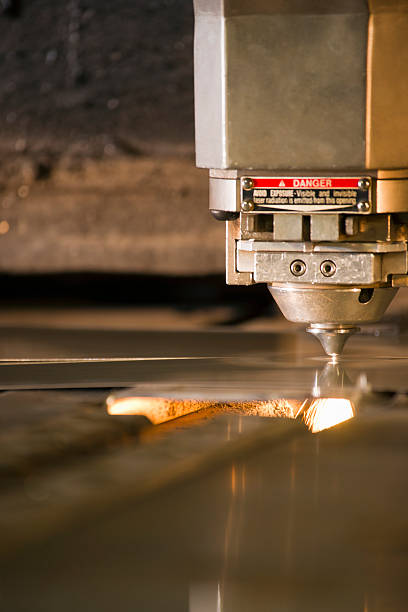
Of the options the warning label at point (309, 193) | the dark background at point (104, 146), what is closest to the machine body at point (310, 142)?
the warning label at point (309, 193)

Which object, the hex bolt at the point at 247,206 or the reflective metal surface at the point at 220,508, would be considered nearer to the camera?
the reflective metal surface at the point at 220,508

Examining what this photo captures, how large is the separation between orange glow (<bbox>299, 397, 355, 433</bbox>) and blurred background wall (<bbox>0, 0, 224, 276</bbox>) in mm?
807

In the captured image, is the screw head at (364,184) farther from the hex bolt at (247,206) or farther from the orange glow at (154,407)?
the orange glow at (154,407)

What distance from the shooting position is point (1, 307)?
196cm

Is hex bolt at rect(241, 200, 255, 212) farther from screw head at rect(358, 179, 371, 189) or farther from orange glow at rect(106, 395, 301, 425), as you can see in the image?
orange glow at rect(106, 395, 301, 425)

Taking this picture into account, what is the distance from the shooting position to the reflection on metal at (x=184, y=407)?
105 centimetres

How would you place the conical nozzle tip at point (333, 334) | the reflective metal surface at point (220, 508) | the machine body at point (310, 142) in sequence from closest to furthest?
the reflective metal surface at point (220, 508) → the machine body at point (310, 142) → the conical nozzle tip at point (333, 334)

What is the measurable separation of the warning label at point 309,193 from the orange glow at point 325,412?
0.21m

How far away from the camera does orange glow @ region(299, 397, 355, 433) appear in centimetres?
101

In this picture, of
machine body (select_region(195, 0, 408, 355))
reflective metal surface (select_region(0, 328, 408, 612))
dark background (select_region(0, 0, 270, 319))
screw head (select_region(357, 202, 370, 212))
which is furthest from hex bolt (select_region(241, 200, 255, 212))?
dark background (select_region(0, 0, 270, 319))

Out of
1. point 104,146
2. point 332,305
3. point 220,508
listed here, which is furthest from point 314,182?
point 104,146

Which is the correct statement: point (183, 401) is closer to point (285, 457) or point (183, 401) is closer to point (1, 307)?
point (285, 457)

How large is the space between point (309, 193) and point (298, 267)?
0.08 metres

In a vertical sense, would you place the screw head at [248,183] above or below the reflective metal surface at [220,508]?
above
